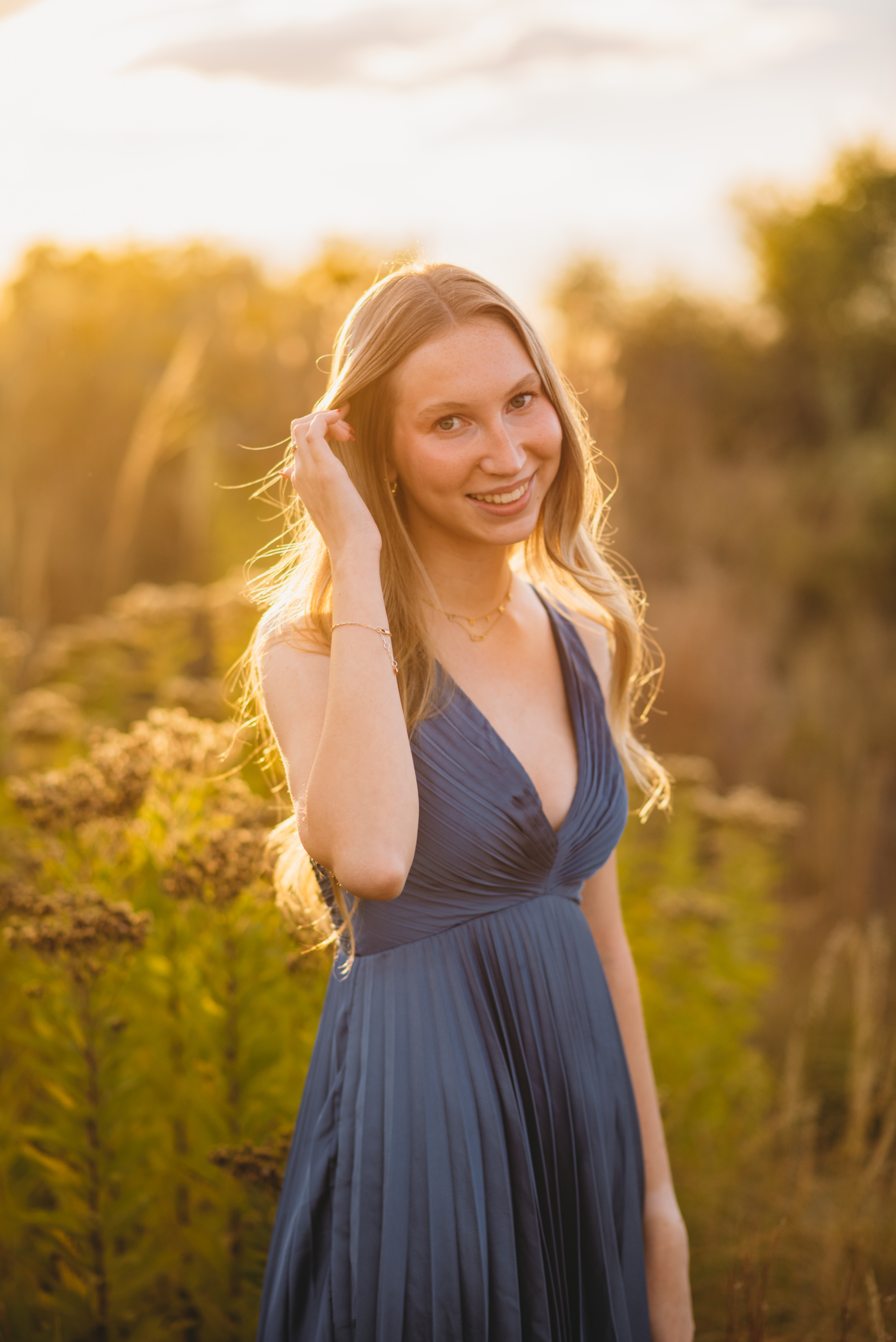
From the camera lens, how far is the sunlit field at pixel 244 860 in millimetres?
1959

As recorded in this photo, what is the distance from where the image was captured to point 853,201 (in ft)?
42.6

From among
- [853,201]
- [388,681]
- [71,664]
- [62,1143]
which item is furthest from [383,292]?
[853,201]

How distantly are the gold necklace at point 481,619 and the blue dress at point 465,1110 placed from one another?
160 millimetres

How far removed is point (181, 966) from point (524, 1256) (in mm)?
971

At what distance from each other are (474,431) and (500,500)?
12cm

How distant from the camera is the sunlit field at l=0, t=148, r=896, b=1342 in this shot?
1959mm

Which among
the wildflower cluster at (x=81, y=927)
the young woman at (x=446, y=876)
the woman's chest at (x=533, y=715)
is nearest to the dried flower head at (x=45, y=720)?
the wildflower cluster at (x=81, y=927)

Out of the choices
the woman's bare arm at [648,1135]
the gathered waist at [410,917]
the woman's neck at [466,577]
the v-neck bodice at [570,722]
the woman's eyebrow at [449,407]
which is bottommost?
the woman's bare arm at [648,1135]

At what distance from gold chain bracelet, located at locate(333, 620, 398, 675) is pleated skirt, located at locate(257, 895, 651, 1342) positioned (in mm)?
461

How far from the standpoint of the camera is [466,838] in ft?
4.80

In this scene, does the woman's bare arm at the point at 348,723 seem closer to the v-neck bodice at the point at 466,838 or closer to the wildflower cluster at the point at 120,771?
the v-neck bodice at the point at 466,838

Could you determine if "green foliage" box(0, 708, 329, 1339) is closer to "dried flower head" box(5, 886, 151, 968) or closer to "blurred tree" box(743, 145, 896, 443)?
"dried flower head" box(5, 886, 151, 968)

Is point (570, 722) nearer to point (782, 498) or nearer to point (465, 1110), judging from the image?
point (465, 1110)

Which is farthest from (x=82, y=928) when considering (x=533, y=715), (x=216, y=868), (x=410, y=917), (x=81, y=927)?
(x=533, y=715)
